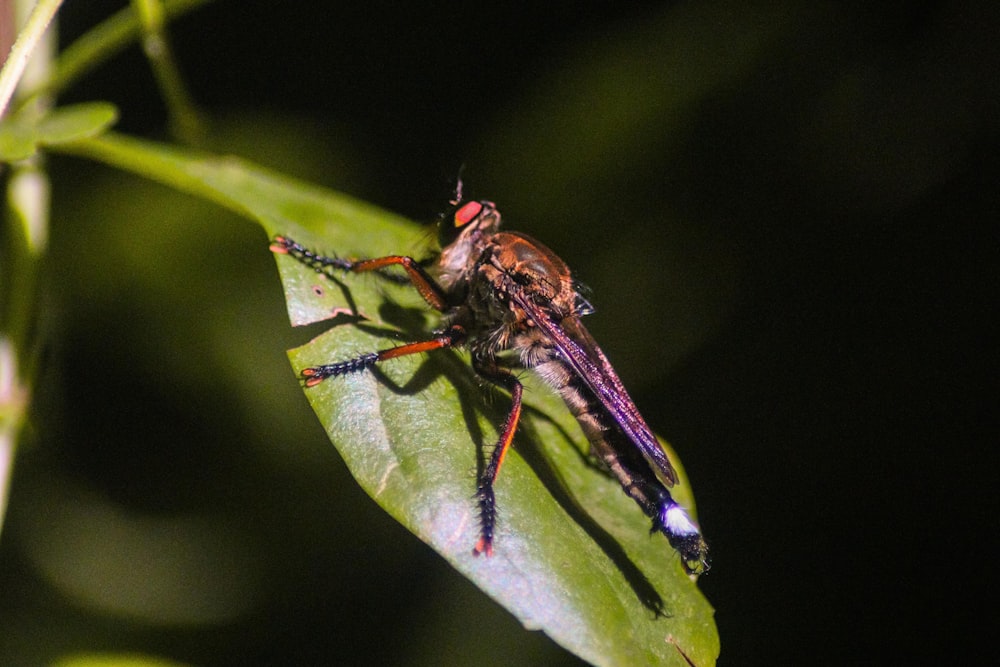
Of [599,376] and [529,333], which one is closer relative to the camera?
[599,376]

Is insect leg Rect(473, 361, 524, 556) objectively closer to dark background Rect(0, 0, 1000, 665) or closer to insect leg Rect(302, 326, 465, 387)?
insect leg Rect(302, 326, 465, 387)

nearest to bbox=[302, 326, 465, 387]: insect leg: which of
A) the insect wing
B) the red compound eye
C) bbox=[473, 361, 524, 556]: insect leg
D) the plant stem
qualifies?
bbox=[473, 361, 524, 556]: insect leg

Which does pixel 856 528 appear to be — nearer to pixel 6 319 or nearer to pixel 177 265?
pixel 177 265

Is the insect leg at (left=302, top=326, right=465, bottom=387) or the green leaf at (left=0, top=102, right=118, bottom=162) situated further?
the green leaf at (left=0, top=102, right=118, bottom=162)

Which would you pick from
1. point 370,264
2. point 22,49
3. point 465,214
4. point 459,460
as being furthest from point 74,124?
point 459,460

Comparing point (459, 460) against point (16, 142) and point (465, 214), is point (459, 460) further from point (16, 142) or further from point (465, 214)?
point (16, 142)

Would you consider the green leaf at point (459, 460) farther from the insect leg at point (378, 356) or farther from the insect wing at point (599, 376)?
the insect wing at point (599, 376)

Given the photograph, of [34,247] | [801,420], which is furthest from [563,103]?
[34,247]
